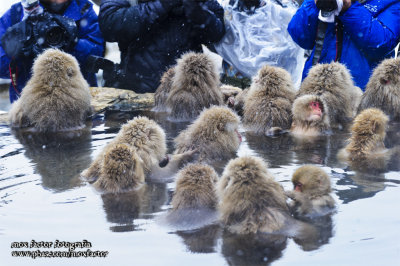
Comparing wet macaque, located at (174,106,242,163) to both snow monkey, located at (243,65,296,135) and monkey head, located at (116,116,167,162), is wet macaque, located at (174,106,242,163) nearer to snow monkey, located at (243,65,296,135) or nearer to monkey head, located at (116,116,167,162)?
monkey head, located at (116,116,167,162)

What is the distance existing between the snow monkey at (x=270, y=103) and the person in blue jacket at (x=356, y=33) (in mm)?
857

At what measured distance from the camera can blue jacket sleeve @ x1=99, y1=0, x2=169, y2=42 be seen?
23.1 ft

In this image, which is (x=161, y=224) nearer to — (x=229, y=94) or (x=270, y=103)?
(x=270, y=103)

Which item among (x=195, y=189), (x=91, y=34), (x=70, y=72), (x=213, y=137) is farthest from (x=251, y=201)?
(x=91, y=34)

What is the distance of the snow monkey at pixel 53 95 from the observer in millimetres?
6293

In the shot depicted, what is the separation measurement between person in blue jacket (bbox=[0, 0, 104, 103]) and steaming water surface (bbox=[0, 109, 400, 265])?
2037mm

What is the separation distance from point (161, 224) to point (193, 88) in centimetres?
307

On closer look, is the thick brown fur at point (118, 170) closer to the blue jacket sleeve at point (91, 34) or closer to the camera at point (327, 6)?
the camera at point (327, 6)

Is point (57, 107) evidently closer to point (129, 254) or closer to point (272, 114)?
point (272, 114)

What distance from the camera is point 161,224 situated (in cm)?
379

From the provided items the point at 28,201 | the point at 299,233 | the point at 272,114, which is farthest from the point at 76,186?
the point at 272,114

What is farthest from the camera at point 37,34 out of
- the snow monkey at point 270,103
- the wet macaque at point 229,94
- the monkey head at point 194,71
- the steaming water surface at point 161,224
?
the snow monkey at point 270,103

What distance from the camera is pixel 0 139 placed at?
622cm

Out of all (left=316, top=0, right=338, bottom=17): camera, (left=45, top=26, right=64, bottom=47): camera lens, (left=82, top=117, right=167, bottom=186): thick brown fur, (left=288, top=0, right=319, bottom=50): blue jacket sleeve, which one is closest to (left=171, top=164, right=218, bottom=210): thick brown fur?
(left=82, top=117, right=167, bottom=186): thick brown fur
